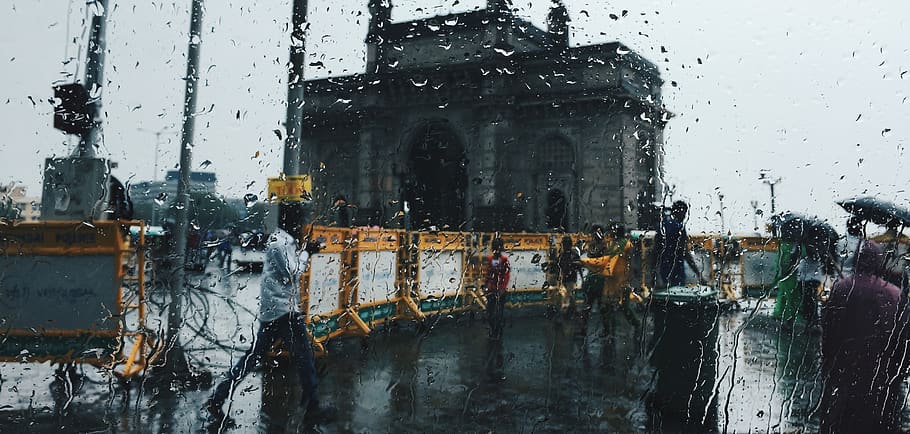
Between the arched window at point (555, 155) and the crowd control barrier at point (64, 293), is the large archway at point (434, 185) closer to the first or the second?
the arched window at point (555, 155)

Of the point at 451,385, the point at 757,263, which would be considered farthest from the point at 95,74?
the point at 757,263

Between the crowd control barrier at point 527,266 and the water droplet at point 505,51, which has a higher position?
the water droplet at point 505,51

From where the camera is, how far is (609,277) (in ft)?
18.6

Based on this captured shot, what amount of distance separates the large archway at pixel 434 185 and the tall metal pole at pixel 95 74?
3062 mm

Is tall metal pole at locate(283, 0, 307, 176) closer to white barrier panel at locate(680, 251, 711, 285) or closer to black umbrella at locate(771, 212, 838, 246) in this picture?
white barrier panel at locate(680, 251, 711, 285)

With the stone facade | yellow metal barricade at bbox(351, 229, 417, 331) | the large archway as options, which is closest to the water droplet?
the stone facade

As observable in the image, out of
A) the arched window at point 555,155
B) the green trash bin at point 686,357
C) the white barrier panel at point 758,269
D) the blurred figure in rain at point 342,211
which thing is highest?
the arched window at point 555,155

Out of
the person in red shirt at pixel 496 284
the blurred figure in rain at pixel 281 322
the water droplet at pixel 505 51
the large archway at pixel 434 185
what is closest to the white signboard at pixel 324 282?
the large archway at pixel 434 185

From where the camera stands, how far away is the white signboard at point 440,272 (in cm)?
727

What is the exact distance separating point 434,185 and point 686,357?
156 inches

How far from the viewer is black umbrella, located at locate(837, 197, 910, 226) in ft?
7.60

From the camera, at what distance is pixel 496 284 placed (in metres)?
6.40

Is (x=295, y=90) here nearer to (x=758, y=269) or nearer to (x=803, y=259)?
(x=803, y=259)

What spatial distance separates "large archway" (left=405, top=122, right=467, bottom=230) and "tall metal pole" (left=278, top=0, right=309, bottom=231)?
5.98 ft
